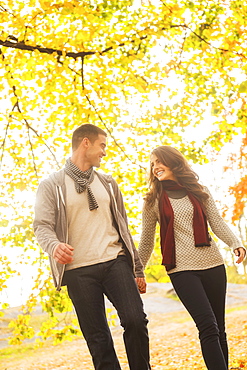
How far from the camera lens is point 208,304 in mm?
3105

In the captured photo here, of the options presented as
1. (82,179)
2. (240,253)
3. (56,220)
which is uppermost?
(82,179)

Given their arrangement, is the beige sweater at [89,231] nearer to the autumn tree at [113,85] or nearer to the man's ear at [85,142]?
the man's ear at [85,142]

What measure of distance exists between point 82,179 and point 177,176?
0.94 m

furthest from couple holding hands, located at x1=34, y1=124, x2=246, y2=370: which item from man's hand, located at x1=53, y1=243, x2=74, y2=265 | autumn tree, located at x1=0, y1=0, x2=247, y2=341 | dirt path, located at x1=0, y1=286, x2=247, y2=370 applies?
dirt path, located at x1=0, y1=286, x2=247, y2=370

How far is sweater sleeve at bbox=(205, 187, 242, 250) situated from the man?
825 mm

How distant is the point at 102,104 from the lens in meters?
7.52

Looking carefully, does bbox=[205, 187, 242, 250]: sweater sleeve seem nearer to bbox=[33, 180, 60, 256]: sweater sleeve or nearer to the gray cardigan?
the gray cardigan

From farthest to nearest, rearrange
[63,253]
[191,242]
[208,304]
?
1. [191,242]
2. [208,304]
3. [63,253]

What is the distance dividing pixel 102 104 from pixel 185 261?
4.77 metres

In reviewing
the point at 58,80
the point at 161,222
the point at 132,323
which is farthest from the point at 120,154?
the point at 132,323

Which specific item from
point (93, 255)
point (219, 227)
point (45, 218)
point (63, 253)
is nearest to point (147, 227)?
point (219, 227)

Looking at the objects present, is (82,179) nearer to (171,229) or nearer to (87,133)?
(87,133)

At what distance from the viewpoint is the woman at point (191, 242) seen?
3057 millimetres

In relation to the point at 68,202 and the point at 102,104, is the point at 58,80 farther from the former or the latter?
the point at 68,202
